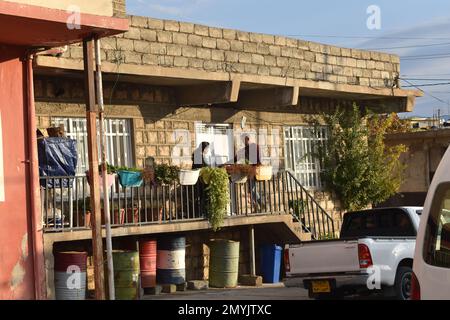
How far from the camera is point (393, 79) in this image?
22641 mm

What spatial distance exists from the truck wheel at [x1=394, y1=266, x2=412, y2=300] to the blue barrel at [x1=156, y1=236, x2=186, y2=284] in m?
4.61

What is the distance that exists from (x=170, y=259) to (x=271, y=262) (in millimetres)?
2940

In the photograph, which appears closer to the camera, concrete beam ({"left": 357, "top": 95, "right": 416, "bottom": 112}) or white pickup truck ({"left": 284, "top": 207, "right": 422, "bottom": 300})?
white pickup truck ({"left": 284, "top": 207, "right": 422, "bottom": 300})

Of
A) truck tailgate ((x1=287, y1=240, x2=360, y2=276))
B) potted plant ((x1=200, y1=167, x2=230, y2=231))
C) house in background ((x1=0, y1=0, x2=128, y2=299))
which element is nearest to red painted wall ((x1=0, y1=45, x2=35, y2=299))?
house in background ((x1=0, y1=0, x2=128, y2=299))

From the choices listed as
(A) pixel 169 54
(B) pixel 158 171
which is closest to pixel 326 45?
(A) pixel 169 54

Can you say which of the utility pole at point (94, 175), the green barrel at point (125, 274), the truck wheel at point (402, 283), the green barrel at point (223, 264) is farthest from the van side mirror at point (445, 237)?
the green barrel at point (223, 264)

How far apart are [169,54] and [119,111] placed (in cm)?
149

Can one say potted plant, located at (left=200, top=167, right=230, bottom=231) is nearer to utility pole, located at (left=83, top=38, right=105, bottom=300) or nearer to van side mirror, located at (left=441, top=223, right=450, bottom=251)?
utility pole, located at (left=83, top=38, right=105, bottom=300)

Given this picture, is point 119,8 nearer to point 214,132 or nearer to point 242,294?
point 214,132

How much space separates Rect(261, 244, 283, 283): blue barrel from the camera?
18.0 m

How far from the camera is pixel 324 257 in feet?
42.5

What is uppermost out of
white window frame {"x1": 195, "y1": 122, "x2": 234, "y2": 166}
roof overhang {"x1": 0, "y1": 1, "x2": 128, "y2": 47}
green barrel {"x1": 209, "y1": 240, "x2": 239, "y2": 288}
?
roof overhang {"x1": 0, "y1": 1, "x2": 128, "y2": 47}

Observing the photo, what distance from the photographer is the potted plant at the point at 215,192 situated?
640 inches
